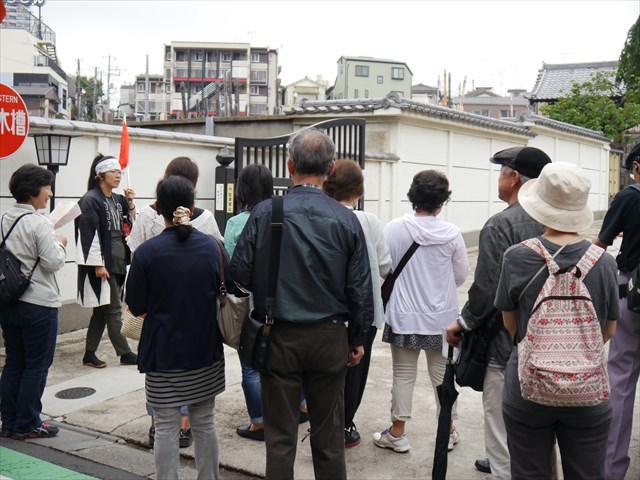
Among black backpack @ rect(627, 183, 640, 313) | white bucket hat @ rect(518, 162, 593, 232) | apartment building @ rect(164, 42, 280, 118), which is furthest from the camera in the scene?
apartment building @ rect(164, 42, 280, 118)

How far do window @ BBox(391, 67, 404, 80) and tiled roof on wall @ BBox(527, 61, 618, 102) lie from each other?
19439 mm

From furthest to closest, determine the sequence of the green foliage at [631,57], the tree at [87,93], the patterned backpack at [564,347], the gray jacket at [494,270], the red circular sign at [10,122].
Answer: the tree at [87,93], the green foliage at [631,57], the red circular sign at [10,122], the gray jacket at [494,270], the patterned backpack at [564,347]

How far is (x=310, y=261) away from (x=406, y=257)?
147 cm

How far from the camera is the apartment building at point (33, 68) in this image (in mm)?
44125

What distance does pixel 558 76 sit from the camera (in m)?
47.4

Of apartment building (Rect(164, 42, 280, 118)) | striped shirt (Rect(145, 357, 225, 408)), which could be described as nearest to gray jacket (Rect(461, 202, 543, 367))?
striped shirt (Rect(145, 357, 225, 408))

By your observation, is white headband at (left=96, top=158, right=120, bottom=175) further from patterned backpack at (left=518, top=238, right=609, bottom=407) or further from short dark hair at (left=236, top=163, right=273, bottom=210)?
patterned backpack at (left=518, top=238, right=609, bottom=407)

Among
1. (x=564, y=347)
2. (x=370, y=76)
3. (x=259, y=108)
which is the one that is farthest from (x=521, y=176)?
(x=259, y=108)

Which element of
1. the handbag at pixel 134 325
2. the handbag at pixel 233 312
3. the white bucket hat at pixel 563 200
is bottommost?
the handbag at pixel 134 325

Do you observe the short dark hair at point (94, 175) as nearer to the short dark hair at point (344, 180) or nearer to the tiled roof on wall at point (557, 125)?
the short dark hair at point (344, 180)

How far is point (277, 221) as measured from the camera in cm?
313

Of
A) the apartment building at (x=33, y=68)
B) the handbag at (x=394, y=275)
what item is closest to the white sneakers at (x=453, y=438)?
the handbag at (x=394, y=275)

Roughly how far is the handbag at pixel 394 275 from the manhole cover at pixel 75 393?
269cm

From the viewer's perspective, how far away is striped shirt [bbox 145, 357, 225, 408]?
3510mm
